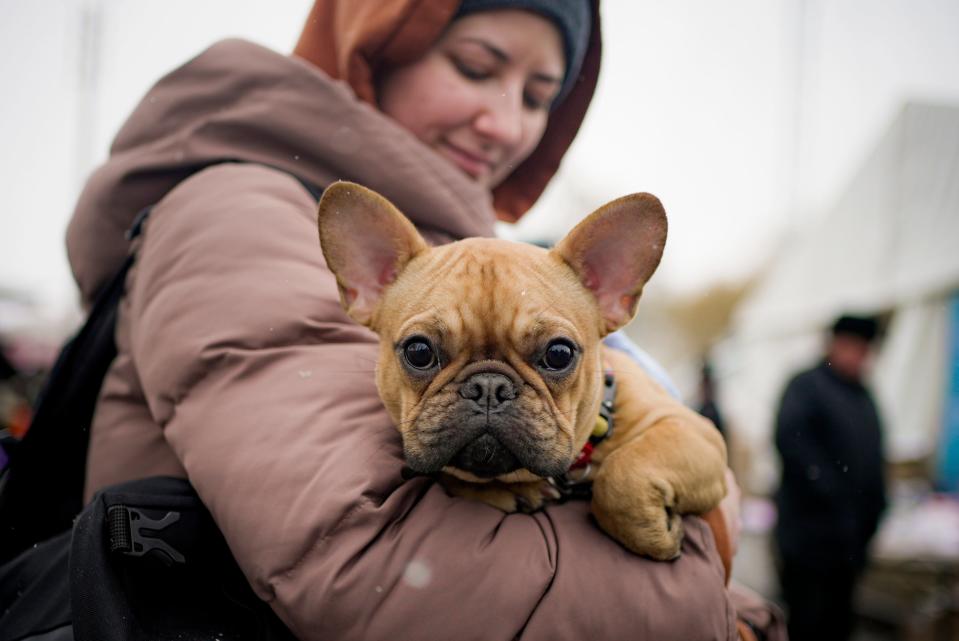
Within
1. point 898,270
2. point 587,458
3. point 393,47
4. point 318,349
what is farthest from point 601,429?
point 898,270

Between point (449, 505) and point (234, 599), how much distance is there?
1.60ft

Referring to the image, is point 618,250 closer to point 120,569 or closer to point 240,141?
point 240,141

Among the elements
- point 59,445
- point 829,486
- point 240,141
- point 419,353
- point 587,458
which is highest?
point 240,141

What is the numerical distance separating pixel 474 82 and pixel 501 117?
15cm

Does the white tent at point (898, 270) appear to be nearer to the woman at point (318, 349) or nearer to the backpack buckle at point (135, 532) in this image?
the woman at point (318, 349)

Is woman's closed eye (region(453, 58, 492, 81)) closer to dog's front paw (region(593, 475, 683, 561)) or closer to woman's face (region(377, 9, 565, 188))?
woman's face (region(377, 9, 565, 188))

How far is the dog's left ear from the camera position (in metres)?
1.70

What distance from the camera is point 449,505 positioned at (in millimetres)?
1420

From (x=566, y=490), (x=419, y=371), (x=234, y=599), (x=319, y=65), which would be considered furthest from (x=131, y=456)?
(x=319, y=65)

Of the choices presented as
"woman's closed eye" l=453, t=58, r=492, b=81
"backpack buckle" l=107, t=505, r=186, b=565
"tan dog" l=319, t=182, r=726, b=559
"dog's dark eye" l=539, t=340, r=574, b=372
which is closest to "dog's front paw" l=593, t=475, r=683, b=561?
"tan dog" l=319, t=182, r=726, b=559

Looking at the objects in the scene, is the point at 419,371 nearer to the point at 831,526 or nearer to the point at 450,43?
the point at 450,43

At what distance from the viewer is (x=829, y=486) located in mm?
5574

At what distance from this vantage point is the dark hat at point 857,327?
235 inches

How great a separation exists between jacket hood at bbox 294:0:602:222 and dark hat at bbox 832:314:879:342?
162 inches
